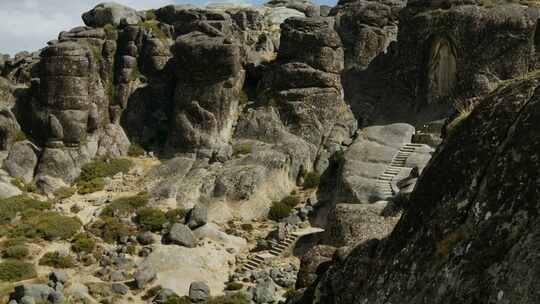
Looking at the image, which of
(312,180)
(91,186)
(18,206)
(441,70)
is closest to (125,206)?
(91,186)

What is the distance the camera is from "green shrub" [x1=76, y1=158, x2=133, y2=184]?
41.2 m

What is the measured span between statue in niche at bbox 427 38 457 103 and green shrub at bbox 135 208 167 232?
20302 mm

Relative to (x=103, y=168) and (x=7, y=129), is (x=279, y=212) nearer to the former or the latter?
(x=103, y=168)

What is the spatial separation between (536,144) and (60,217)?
3046 cm

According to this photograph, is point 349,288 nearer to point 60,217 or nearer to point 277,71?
point 60,217

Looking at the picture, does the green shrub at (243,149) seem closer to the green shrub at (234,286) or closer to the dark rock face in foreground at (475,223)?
the green shrub at (234,286)

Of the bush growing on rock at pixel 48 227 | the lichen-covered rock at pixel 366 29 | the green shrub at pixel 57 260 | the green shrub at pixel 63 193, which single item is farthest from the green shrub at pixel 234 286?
the lichen-covered rock at pixel 366 29

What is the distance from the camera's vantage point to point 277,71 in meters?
45.7

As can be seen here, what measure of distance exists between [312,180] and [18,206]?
1717 cm

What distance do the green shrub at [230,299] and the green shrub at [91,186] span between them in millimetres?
15471

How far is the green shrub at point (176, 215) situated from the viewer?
35778 mm

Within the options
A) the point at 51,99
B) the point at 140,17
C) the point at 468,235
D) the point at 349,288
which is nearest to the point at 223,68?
the point at 51,99

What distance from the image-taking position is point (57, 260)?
3161cm

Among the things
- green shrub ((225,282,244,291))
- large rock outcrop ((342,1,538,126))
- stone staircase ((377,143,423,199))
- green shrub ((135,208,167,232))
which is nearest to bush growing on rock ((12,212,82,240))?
green shrub ((135,208,167,232))
